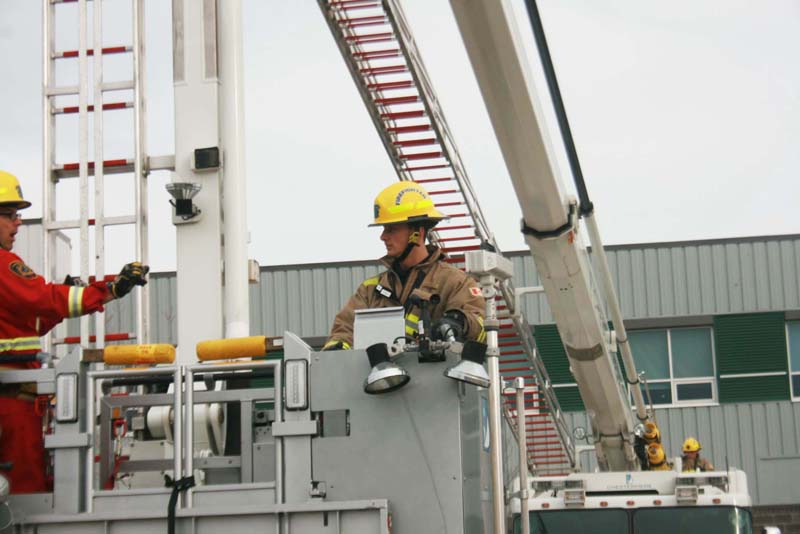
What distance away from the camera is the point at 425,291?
288 inches

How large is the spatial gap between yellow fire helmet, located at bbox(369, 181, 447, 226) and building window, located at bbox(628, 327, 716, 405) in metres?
20.2

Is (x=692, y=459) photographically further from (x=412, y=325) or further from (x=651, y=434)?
(x=412, y=325)

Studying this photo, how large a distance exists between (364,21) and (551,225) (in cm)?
441

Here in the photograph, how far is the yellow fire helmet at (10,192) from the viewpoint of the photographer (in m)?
7.46

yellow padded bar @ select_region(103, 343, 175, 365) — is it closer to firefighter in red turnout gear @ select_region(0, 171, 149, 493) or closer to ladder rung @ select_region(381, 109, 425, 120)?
firefighter in red turnout gear @ select_region(0, 171, 149, 493)

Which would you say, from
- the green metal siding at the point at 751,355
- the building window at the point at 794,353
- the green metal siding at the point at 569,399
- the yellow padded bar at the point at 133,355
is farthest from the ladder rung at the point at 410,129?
the building window at the point at 794,353

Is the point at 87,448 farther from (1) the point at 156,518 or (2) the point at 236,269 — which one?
(2) the point at 236,269

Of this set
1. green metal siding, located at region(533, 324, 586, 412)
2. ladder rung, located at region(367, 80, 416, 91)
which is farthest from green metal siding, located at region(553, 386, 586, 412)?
ladder rung, located at region(367, 80, 416, 91)

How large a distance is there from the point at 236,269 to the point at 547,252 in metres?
2.68

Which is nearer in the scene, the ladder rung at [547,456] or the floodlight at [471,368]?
the floodlight at [471,368]

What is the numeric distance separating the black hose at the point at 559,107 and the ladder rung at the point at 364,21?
385 cm

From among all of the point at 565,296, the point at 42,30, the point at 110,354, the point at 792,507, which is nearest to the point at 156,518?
the point at 110,354

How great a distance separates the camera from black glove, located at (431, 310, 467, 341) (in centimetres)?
663

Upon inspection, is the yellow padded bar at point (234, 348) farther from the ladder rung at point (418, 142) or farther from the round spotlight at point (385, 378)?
the ladder rung at point (418, 142)
